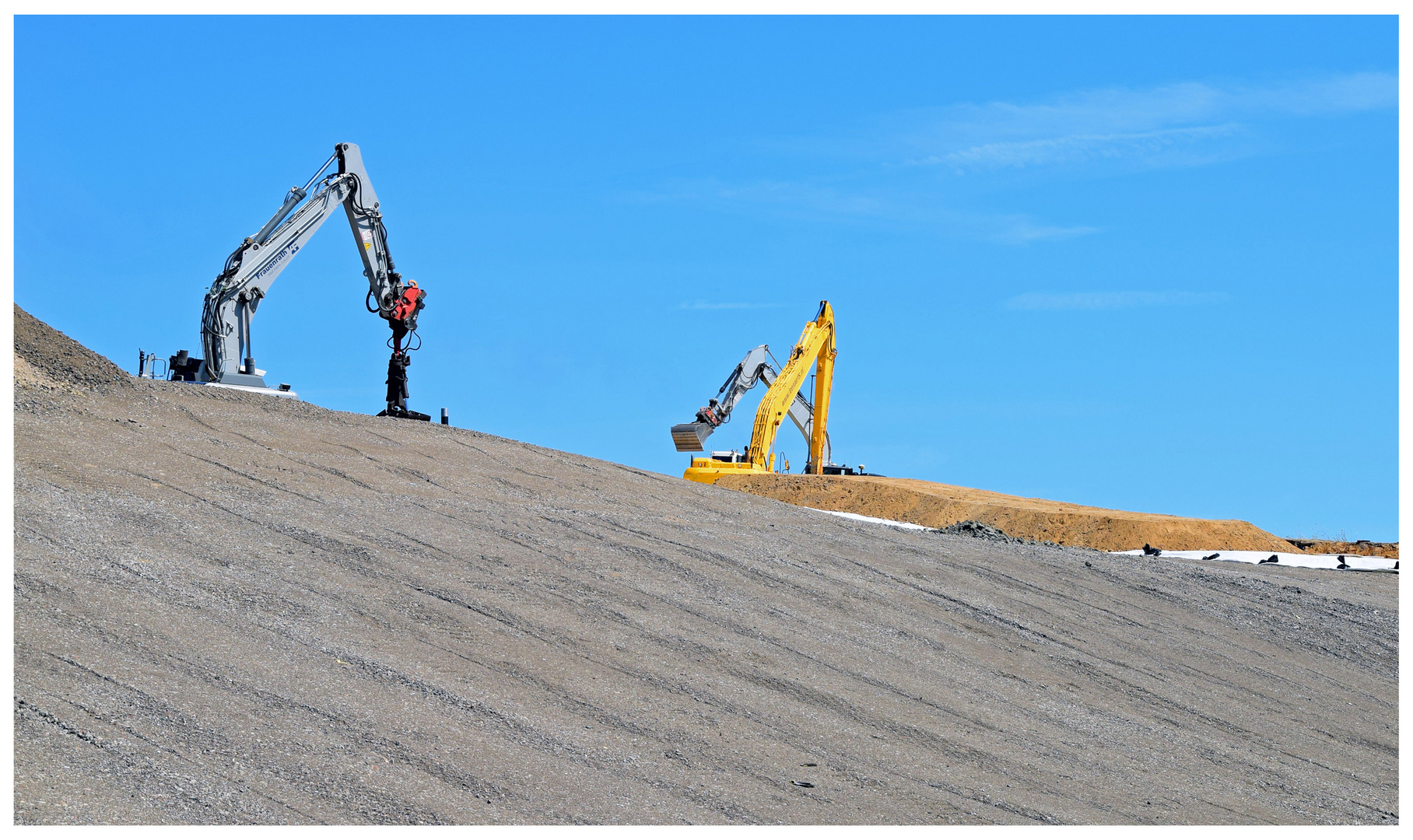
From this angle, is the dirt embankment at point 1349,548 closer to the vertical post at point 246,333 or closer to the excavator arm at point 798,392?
the excavator arm at point 798,392

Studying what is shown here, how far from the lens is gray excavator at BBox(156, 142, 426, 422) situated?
1922 centimetres

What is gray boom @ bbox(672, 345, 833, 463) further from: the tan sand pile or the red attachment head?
the red attachment head

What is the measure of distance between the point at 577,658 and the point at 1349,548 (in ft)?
67.4

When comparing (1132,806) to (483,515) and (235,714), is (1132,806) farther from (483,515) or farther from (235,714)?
(483,515)

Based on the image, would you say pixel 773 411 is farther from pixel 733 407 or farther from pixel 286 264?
pixel 286 264

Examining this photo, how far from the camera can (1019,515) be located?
80.2 feet

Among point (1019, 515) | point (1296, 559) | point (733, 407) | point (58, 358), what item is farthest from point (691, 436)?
point (58, 358)

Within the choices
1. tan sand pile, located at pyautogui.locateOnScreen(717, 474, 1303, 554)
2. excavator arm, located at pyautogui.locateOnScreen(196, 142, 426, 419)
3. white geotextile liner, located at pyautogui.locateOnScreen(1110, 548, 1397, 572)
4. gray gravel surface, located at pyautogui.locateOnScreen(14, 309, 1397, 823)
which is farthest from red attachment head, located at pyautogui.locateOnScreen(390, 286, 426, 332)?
white geotextile liner, located at pyautogui.locateOnScreen(1110, 548, 1397, 572)

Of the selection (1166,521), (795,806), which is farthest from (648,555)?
(1166,521)

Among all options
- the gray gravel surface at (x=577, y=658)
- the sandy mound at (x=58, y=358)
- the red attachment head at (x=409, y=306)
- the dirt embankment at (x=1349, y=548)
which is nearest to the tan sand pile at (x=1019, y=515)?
the dirt embankment at (x=1349, y=548)

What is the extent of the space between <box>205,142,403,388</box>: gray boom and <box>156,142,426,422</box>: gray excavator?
0.5 inches

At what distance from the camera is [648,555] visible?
1189cm

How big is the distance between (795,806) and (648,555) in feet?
14.9

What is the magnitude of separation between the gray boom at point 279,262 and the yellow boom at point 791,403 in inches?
401
